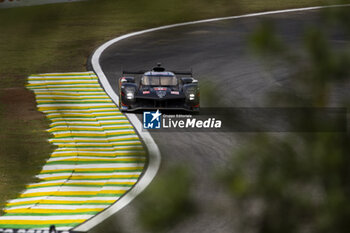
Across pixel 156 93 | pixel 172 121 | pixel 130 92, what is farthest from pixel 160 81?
pixel 172 121

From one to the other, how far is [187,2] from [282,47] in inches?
17.0

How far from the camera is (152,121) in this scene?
1805 cm

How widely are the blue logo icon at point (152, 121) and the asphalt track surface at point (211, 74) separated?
0.62 m

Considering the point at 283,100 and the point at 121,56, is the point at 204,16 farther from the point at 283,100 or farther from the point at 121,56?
the point at 121,56

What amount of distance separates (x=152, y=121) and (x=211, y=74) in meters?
15.9

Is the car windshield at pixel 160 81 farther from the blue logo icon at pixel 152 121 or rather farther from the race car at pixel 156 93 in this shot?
the blue logo icon at pixel 152 121

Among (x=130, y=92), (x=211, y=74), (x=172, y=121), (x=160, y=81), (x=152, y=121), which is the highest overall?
(x=211, y=74)

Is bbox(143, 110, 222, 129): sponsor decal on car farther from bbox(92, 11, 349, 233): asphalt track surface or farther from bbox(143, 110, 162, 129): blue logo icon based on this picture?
bbox(92, 11, 349, 233): asphalt track surface

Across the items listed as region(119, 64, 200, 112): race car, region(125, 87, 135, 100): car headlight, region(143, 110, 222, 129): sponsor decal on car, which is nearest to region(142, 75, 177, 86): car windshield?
region(119, 64, 200, 112): race car

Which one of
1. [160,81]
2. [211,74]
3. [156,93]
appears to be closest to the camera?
[211,74]

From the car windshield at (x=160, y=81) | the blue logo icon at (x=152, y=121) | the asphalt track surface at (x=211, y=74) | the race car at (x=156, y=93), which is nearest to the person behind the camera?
the asphalt track surface at (x=211, y=74)

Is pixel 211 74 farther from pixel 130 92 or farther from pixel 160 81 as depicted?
pixel 160 81

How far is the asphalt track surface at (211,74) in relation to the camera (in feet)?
6.18

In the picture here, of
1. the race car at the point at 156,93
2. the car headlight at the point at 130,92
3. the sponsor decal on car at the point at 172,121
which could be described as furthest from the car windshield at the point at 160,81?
the sponsor decal on car at the point at 172,121
